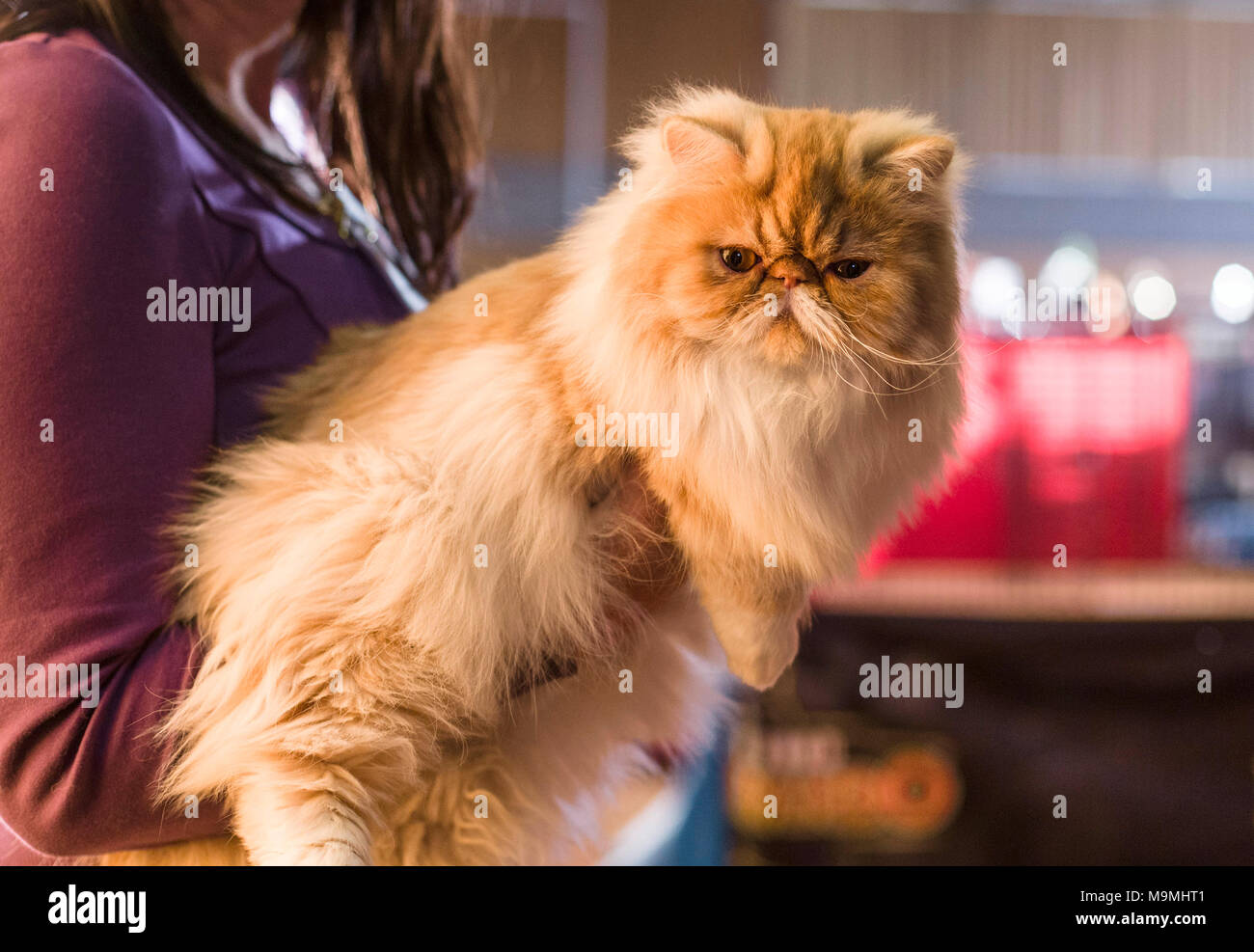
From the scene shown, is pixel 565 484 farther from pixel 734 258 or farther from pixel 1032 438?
pixel 1032 438

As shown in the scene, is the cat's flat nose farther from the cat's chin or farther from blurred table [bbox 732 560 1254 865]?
blurred table [bbox 732 560 1254 865]

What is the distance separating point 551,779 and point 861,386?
0.52 m

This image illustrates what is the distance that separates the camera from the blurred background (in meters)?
1.61

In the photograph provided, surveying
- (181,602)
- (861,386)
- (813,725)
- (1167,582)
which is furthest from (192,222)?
(1167,582)

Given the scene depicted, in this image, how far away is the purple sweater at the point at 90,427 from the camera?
0.73 meters

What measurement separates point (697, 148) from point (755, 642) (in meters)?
0.47

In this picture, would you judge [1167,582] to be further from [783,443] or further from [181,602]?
[181,602]

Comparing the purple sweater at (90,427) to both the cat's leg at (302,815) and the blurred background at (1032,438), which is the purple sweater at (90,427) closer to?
the cat's leg at (302,815)

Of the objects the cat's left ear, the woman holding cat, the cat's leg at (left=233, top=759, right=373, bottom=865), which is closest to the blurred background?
the cat's left ear

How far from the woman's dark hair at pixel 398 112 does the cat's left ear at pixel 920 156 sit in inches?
25.6

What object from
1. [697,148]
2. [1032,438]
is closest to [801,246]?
[697,148]

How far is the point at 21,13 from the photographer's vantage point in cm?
83

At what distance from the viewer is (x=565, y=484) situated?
0.86 m

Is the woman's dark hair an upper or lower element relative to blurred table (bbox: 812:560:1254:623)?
upper
